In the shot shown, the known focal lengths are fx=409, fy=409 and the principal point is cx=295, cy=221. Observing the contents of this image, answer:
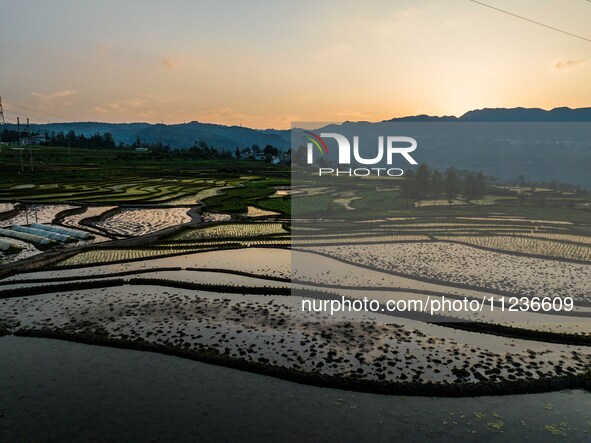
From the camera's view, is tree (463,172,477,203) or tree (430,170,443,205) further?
tree (430,170,443,205)

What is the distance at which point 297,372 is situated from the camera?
11680 millimetres

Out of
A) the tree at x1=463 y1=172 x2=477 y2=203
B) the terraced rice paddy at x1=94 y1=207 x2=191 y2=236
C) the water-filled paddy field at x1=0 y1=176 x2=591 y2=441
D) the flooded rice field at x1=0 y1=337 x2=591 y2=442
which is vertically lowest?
the flooded rice field at x1=0 y1=337 x2=591 y2=442

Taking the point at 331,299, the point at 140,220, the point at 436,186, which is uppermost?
Answer: the point at 436,186

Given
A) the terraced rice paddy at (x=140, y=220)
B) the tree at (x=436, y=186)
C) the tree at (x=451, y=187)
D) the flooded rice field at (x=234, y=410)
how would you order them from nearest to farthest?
the flooded rice field at (x=234, y=410) < the terraced rice paddy at (x=140, y=220) < the tree at (x=436, y=186) < the tree at (x=451, y=187)

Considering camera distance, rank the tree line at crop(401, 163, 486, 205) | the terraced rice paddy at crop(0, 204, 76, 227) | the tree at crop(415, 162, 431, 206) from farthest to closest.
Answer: the tree at crop(415, 162, 431, 206) → the tree line at crop(401, 163, 486, 205) → the terraced rice paddy at crop(0, 204, 76, 227)

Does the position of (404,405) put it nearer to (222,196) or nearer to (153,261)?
(153,261)

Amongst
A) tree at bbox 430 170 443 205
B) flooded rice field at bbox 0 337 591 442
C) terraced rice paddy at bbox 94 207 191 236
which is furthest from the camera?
tree at bbox 430 170 443 205

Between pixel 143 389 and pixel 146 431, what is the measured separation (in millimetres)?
1798

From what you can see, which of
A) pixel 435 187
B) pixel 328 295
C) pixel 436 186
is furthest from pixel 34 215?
pixel 436 186

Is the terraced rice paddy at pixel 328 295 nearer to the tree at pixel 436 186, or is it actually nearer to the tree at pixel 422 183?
the tree at pixel 422 183

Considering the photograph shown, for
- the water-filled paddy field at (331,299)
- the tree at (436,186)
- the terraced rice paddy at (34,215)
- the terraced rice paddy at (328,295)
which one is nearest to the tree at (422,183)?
the tree at (436,186)

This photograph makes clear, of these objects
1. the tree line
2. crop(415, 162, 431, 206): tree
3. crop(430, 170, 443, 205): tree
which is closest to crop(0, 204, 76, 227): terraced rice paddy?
the tree line

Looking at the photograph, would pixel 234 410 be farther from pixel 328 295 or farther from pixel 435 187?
pixel 435 187

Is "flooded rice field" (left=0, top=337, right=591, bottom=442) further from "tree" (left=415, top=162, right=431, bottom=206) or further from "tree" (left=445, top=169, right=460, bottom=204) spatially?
"tree" (left=445, top=169, right=460, bottom=204)
